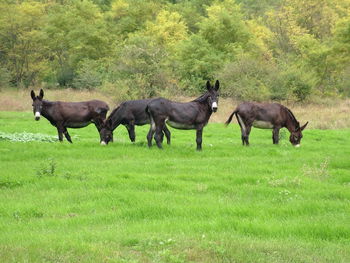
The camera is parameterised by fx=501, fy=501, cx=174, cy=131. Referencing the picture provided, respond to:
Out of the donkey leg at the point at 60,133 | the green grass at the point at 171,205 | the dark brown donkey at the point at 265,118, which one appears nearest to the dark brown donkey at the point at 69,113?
the donkey leg at the point at 60,133

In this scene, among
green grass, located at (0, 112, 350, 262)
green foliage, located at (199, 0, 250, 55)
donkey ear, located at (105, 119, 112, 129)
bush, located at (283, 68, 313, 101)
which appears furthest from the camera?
green foliage, located at (199, 0, 250, 55)

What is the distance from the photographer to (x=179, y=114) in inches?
628

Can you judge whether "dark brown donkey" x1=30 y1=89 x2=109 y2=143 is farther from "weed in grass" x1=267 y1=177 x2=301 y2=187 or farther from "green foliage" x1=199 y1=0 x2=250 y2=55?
"green foliage" x1=199 y1=0 x2=250 y2=55

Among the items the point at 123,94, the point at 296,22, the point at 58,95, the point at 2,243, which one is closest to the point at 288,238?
the point at 2,243

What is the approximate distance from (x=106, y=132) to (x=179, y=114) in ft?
9.53

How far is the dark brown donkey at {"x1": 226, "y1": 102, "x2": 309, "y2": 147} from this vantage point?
18.0 m

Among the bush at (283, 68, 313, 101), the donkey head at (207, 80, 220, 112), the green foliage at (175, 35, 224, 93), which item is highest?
the green foliage at (175, 35, 224, 93)

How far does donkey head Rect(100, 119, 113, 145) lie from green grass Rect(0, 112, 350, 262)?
1.14 m

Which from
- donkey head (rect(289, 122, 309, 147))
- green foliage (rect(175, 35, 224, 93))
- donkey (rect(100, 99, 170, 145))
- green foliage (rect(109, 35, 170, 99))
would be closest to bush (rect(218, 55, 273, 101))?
green foliage (rect(175, 35, 224, 93))

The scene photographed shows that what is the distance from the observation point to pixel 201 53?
44.9m

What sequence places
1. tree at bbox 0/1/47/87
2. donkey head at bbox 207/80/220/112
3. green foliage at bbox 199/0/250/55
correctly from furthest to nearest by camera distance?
tree at bbox 0/1/47/87 < green foliage at bbox 199/0/250/55 < donkey head at bbox 207/80/220/112

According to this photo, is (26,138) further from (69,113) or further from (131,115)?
(131,115)

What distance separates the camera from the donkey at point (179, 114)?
1587 centimetres

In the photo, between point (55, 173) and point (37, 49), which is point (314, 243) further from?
point (37, 49)
